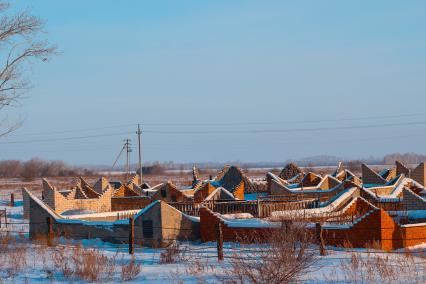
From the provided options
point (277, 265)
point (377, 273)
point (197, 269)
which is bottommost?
point (377, 273)

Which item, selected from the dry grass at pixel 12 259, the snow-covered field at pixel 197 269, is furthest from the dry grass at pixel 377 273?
the dry grass at pixel 12 259

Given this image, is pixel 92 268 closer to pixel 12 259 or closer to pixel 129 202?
pixel 12 259

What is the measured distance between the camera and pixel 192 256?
1675 centimetres

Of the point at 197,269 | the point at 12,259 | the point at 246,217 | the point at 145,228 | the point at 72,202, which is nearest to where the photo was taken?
the point at 197,269

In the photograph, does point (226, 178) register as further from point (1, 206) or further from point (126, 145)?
point (126, 145)

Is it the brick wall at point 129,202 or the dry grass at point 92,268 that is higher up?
the brick wall at point 129,202

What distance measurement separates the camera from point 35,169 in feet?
437

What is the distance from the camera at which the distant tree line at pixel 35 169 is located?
423ft

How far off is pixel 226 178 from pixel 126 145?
39.9 m

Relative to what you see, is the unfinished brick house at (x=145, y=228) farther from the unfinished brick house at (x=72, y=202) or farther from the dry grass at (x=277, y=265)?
the dry grass at (x=277, y=265)

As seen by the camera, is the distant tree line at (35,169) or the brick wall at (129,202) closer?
the brick wall at (129,202)

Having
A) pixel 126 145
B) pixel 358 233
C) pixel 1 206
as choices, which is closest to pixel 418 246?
pixel 358 233

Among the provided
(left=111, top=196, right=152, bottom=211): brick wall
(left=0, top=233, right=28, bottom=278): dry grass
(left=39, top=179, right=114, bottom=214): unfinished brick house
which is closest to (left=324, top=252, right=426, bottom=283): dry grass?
(left=0, top=233, right=28, bottom=278): dry grass

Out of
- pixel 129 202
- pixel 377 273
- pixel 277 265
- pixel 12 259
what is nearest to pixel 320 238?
pixel 377 273
